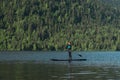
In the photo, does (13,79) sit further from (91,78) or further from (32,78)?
(91,78)

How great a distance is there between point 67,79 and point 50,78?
269 cm

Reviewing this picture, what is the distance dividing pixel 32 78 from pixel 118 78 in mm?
12487

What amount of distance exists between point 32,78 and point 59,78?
3.89m

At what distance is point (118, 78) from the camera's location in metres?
64.0

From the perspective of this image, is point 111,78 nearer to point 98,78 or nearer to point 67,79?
point 98,78

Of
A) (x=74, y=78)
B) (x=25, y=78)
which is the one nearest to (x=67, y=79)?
(x=74, y=78)

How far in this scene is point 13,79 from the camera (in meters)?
61.5

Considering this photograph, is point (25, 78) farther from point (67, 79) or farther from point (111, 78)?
point (111, 78)

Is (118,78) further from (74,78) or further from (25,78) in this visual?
(25,78)

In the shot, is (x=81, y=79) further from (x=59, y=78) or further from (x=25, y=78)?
(x=25, y=78)

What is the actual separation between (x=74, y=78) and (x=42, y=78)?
4.61 m

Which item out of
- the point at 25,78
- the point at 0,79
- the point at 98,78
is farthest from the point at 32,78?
the point at 98,78

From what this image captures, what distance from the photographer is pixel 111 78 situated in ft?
210

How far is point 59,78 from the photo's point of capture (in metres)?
63.4
